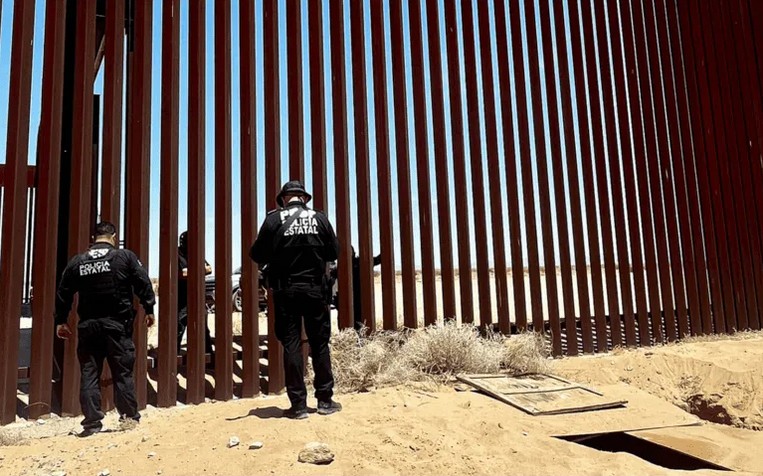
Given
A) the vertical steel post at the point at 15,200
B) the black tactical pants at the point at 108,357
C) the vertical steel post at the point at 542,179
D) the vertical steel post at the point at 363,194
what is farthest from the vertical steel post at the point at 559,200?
the vertical steel post at the point at 15,200

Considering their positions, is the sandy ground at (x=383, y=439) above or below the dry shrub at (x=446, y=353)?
below

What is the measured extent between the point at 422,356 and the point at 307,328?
52.3 inches

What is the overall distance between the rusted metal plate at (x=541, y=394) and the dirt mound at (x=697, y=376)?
729 mm

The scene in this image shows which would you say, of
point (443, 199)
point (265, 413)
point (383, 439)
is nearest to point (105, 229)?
point (265, 413)

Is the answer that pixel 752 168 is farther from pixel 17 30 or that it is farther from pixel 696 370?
pixel 17 30

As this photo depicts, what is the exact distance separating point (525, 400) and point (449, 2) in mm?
3971

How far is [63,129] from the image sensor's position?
16.6ft

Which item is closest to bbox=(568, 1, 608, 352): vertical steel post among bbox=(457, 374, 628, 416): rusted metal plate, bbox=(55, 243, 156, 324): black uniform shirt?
bbox=(457, 374, 628, 416): rusted metal plate

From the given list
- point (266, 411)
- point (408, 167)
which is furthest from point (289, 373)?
point (408, 167)

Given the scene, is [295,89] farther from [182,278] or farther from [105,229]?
[182,278]

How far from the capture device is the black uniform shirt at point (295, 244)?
4.31 m

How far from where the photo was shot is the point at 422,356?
Result: 5309mm

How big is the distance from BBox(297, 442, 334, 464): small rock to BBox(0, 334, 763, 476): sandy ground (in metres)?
0.04

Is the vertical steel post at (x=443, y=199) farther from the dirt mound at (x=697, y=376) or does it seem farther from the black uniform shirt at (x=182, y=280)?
the black uniform shirt at (x=182, y=280)
